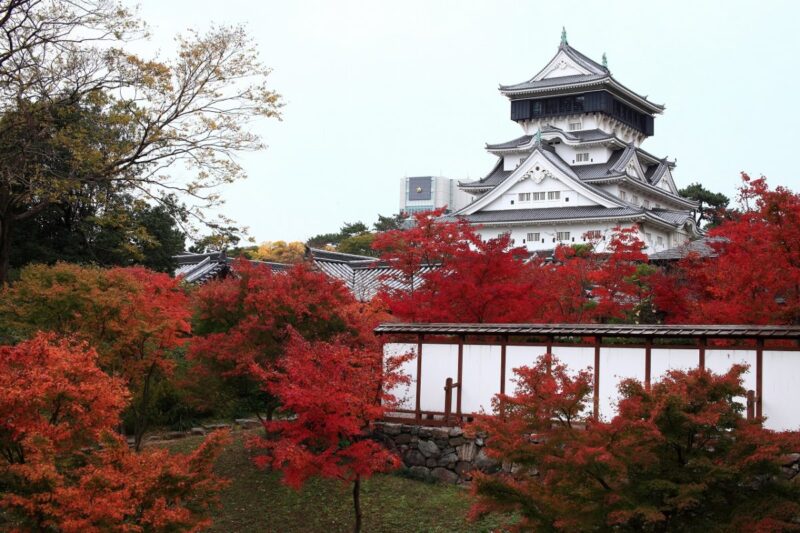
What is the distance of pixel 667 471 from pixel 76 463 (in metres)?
7.48

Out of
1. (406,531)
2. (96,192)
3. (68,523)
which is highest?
(96,192)

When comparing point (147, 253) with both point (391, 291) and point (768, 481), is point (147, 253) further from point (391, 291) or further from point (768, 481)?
point (768, 481)

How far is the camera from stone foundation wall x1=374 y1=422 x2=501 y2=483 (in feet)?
57.0

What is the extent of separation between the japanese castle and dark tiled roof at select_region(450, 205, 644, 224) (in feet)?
0.20

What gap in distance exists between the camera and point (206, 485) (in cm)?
1209

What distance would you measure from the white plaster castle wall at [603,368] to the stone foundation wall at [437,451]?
574mm

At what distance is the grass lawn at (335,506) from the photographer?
15.7 meters

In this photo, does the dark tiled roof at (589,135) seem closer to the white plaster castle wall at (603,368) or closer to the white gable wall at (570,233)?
the white gable wall at (570,233)

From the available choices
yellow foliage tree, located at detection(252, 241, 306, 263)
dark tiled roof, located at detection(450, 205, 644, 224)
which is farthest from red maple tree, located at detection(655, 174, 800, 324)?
yellow foliage tree, located at detection(252, 241, 306, 263)

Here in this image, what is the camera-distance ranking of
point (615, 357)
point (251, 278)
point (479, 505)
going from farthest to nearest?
point (251, 278), point (615, 357), point (479, 505)

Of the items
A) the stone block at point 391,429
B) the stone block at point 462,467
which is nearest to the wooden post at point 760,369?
the stone block at point 462,467

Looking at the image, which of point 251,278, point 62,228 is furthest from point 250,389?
point 62,228

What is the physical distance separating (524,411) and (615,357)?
5.06 metres

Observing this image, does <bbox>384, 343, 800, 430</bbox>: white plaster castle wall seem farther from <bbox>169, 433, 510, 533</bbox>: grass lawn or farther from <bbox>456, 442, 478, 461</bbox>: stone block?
<bbox>169, 433, 510, 533</bbox>: grass lawn
